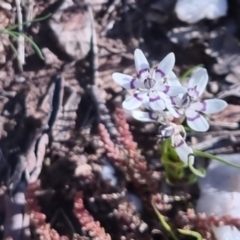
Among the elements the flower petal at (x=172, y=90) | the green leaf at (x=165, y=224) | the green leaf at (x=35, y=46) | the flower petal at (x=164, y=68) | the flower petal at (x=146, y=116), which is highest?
the flower petal at (x=164, y=68)

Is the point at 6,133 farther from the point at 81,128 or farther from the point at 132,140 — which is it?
the point at 132,140

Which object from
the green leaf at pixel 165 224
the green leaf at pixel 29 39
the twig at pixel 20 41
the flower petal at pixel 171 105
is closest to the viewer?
the flower petal at pixel 171 105

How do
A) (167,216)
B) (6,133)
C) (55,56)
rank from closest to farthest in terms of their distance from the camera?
(167,216), (6,133), (55,56)

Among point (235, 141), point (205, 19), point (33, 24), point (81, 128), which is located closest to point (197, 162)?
point (235, 141)

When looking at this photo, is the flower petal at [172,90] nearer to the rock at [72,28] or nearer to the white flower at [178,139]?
the white flower at [178,139]

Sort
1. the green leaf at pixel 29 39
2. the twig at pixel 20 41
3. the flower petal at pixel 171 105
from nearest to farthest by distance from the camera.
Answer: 1. the flower petal at pixel 171 105
2. the green leaf at pixel 29 39
3. the twig at pixel 20 41

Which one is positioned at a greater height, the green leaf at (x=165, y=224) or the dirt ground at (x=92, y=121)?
the dirt ground at (x=92, y=121)

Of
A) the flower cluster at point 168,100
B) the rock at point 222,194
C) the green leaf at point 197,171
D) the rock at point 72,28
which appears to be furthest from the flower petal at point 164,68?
the rock at point 72,28

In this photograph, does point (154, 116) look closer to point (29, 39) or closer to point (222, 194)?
point (222, 194)

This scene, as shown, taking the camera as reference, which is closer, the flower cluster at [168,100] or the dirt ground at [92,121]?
the flower cluster at [168,100]
